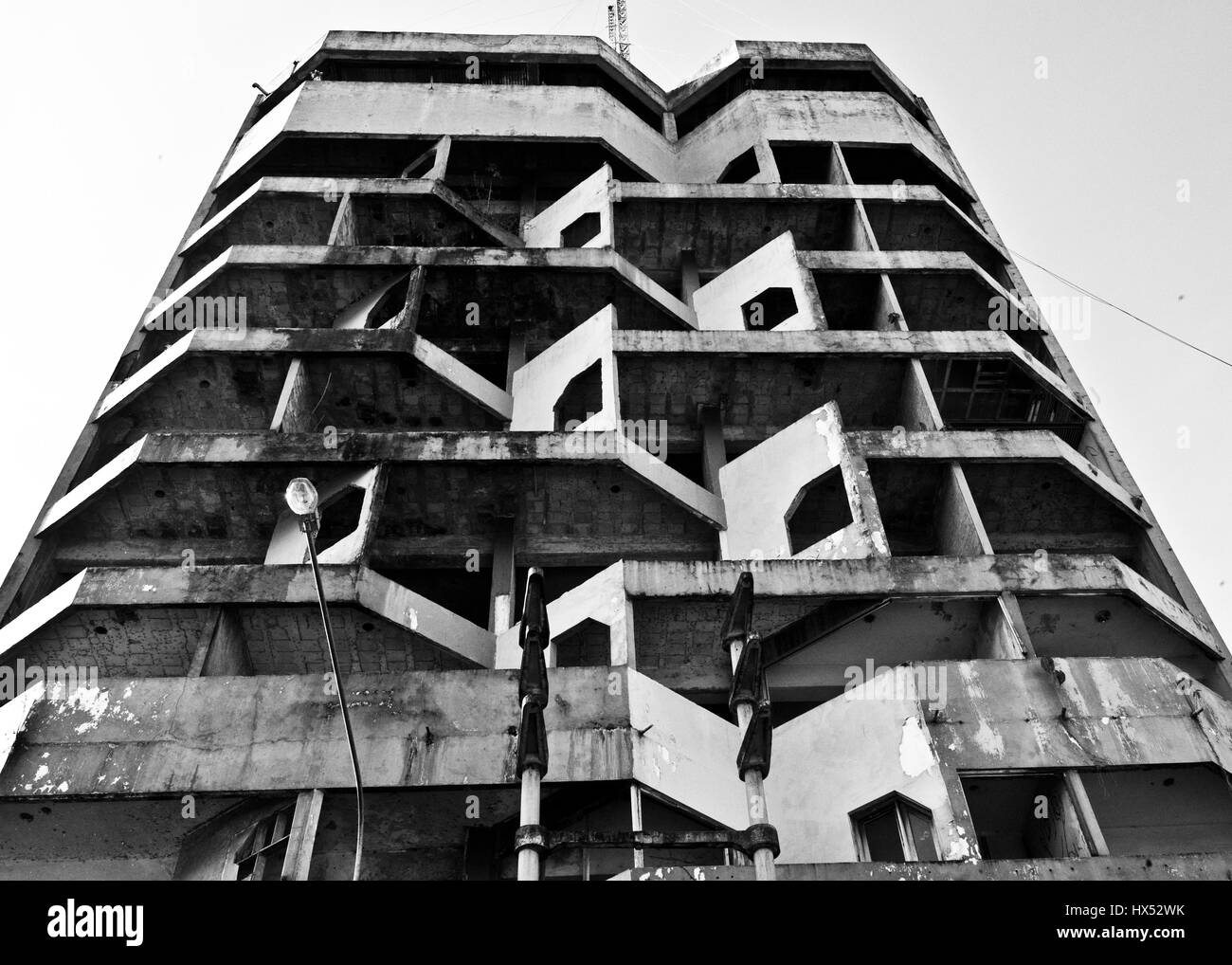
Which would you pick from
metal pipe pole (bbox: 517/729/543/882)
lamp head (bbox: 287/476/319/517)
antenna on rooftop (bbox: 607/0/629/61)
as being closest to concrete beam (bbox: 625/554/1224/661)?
metal pipe pole (bbox: 517/729/543/882)

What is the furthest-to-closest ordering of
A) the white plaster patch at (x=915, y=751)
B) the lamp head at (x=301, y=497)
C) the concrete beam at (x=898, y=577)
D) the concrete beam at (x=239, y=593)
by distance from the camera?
the concrete beam at (x=898, y=577) < the concrete beam at (x=239, y=593) < the white plaster patch at (x=915, y=751) < the lamp head at (x=301, y=497)

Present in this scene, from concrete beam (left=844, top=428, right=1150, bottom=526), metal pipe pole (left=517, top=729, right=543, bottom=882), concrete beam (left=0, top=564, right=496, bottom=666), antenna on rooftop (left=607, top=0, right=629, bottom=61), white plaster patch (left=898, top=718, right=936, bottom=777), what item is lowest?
metal pipe pole (left=517, top=729, right=543, bottom=882)

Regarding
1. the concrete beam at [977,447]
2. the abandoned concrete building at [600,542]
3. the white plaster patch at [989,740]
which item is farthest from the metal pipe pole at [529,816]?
the concrete beam at [977,447]

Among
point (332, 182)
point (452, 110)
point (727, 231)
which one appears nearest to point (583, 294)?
point (727, 231)

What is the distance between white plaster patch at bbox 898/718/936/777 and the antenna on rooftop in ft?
121

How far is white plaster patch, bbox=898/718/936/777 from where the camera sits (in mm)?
13406

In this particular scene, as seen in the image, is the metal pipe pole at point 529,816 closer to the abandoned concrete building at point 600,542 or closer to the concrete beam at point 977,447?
the abandoned concrete building at point 600,542

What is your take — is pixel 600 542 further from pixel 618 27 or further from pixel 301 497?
pixel 618 27

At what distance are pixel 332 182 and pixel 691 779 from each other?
58.6 ft

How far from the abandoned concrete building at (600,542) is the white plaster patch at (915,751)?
34 millimetres

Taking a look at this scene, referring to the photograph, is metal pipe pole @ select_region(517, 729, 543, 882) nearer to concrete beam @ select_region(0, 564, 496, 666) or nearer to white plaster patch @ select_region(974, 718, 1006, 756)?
concrete beam @ select_region(0, 564, 496, 666)

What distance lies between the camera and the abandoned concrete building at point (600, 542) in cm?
1361

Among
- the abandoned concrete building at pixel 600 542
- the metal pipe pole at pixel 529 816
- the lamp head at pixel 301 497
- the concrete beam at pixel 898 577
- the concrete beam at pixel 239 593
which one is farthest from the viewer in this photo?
the concrete beam at pixel 898 577
